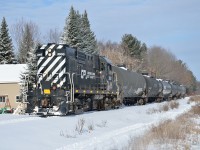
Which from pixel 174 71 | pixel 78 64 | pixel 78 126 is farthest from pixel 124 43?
pixel 78 126

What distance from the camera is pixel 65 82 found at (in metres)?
19.0

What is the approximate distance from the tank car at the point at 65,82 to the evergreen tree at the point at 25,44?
50.0 m

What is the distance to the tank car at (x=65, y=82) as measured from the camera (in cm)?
1786

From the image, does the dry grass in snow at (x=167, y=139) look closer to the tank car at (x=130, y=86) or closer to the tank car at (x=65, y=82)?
the tank car at (x=65, y=82)

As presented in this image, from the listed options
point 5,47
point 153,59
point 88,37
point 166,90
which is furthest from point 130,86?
point 153,59

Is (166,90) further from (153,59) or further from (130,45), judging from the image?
(153,59)

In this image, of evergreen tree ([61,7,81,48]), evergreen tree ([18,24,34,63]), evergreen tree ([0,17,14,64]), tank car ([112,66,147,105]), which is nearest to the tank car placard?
tank car ([112,66,147,105])

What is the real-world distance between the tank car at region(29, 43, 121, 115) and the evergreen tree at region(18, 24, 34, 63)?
164 feet

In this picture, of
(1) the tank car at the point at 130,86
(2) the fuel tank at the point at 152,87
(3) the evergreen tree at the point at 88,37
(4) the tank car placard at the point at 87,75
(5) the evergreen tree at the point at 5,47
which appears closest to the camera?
(4) the tank car placard at the point at 87,75

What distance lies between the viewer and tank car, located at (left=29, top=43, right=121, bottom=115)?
58.6 ft

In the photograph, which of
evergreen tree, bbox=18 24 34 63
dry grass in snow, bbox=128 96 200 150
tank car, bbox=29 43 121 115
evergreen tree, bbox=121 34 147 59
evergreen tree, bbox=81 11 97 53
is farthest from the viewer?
evergreen tree, bbox=121 34 147 59


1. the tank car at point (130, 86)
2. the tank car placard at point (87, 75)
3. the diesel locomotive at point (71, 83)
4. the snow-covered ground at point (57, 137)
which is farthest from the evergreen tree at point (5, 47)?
the snow-covered ground at point (57, 137)

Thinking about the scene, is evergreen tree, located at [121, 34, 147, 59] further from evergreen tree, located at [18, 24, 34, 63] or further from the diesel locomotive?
the diesel locomotive

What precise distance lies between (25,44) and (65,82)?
58462 millimetres
